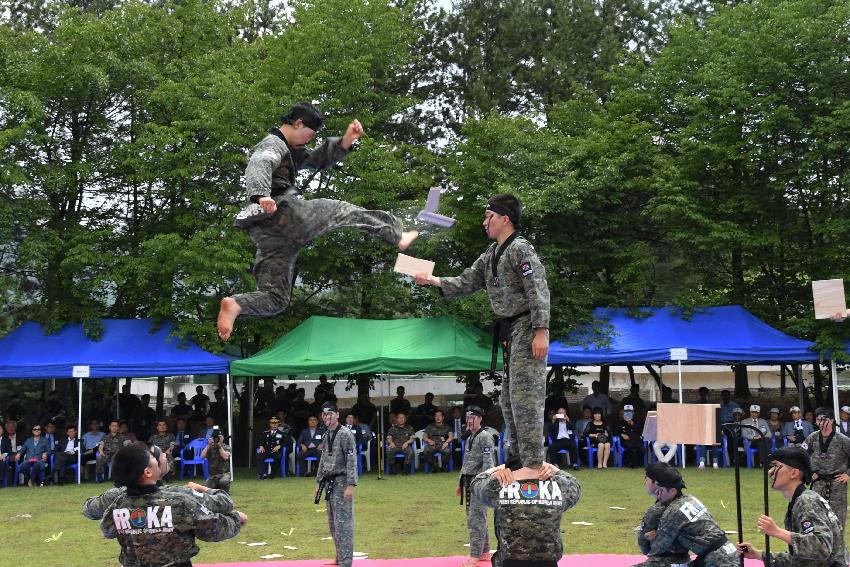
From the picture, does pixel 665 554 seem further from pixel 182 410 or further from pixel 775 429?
pixel 182 410

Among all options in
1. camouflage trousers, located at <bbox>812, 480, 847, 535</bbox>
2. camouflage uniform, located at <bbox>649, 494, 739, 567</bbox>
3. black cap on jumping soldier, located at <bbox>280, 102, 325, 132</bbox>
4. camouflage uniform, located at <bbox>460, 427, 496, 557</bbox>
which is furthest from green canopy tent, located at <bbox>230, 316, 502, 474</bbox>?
black cap on jumping soldier, located at <bbox>280, 102, 325, 132</bbox>

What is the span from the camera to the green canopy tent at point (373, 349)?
54.1 feet

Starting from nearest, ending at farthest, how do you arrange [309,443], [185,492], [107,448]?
[185,492], [107,448], [309,443]

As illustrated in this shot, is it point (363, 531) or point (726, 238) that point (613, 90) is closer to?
point (726, 238)

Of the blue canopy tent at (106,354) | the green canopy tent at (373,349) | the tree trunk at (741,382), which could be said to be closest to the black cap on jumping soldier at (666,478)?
the green canopy tent at (373,349)

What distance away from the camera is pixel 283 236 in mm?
5207

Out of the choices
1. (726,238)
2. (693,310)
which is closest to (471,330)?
(693,310)

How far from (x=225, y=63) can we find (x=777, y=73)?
37.7 feet

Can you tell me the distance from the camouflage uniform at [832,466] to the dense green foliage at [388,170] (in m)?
8.32

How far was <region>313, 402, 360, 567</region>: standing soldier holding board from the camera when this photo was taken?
8.84 metres

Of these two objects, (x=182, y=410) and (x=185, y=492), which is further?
(x=182, y=410)

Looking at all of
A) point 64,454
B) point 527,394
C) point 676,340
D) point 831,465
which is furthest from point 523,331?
point 64,454

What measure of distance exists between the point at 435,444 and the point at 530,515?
13.1 meters

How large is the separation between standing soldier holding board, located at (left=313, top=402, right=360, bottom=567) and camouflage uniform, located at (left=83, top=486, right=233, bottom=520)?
392 centimetres
